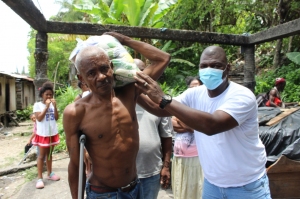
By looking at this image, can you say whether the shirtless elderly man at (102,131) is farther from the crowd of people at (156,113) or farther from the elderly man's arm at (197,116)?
the elderly man's arm at (197,116)

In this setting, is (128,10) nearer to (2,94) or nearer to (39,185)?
(39,185)

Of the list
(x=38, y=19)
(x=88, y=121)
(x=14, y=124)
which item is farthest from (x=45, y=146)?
(x=14, y=124)

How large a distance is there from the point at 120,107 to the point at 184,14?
39.1 feet

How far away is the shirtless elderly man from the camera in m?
1.66

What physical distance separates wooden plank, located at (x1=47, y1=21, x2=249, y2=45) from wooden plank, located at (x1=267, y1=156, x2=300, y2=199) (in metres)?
1.95

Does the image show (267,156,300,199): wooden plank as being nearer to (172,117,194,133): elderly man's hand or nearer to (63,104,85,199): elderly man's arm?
(172,117,194,133): elderly man's hand

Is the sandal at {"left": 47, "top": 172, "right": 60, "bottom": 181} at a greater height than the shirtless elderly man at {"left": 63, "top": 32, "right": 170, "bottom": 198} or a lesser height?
lesser

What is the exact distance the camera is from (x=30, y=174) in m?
5.43

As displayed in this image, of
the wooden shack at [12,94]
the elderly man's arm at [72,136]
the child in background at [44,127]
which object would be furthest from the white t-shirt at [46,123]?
the wooden shack at [12,94]

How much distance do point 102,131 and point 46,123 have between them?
352cm

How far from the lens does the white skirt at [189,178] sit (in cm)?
302

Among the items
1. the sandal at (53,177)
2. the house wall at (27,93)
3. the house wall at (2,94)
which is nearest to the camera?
the sandal at (53,177)

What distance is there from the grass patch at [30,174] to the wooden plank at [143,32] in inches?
121

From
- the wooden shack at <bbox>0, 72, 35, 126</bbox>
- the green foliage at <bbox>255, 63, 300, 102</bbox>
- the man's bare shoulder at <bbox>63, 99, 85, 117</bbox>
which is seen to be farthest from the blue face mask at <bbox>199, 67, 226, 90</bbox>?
the wooden shack at <bbox>0, 72, 35, 126</bbox>
